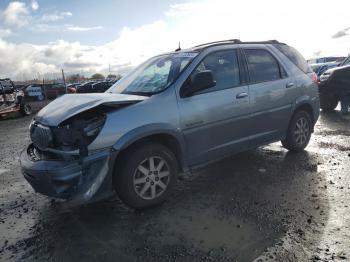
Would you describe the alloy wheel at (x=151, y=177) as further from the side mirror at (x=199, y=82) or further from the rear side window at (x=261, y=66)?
the rear side window at (x=261, y=66)

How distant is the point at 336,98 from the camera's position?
11.2 metres

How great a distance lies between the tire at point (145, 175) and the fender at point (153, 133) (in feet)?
0.46

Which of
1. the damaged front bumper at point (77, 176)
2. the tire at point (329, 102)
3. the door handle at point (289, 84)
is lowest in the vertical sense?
the tire at point (329, 102)

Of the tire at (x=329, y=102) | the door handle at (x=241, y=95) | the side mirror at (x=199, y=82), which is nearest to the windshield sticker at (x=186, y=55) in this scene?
the side mirror at (x=199, y=82)

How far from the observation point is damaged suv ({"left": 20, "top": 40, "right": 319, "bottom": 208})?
357 centimetres

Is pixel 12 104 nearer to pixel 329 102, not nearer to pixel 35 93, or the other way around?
pixel 329 102

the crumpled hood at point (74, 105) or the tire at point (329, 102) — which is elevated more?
the crumpled hood at point (74, 105)

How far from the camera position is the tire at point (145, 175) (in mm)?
3793

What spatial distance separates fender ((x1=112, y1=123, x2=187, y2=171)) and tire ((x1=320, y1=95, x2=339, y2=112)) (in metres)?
8.53

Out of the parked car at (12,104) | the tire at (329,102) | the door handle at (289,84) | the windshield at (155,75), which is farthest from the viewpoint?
the parked car at (12,104)

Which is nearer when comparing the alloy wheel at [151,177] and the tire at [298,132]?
the alloy wheel at [151,177]

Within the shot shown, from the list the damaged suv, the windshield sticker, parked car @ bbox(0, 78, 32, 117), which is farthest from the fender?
parked car @ bbox(0, 78, 32, 117)

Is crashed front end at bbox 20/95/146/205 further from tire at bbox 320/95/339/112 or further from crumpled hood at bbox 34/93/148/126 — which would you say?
tire at bbox 320/95/339/112

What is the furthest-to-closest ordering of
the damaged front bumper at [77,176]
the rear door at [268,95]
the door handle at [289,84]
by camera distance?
1. the door handle at [289,84]
2. the rear door at [268,95]
3. the damaged front bumper at [77,176]
